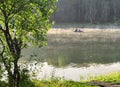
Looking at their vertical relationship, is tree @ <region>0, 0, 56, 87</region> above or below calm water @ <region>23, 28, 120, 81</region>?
above

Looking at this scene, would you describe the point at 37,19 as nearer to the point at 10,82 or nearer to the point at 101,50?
the point at 10,82

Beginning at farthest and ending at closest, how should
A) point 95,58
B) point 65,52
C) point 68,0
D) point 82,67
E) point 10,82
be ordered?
point 68,0
point 65,52
point 95,58
point 82,67
point 10,82

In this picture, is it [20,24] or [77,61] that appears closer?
[20,24]

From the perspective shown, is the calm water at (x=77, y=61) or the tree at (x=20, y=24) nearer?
the tree at (x=20, y=24)

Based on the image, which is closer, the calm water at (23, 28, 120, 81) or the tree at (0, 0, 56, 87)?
the tree at (0, 0, 56, 87)

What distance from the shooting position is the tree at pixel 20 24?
18953 millimetres

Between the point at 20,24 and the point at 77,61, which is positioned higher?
the point at 20,24

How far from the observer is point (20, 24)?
19422 millimetres

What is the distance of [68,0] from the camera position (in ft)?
513

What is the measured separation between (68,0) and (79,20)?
13462mm

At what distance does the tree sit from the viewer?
1895cm

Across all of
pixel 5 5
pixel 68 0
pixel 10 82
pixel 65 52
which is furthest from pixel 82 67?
pixel 68 0

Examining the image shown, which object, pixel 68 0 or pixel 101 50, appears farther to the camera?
pixel 68 0

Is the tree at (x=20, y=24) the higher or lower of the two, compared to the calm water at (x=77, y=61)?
higher
